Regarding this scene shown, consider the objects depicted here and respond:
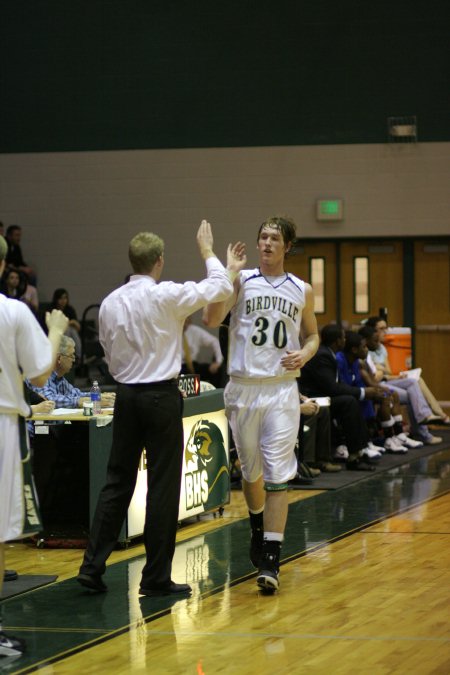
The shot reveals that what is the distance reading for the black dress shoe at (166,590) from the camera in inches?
230

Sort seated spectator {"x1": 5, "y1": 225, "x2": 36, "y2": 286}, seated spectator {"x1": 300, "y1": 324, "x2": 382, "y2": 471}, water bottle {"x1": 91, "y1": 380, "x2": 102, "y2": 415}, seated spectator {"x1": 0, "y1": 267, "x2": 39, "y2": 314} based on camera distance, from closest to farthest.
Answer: water bottle {"x1": 91, "y1": 380, "x2": 102, "y2": 415} → seated spectator {"x1": 300, "y1": 324, "x2": 382, "y2": 471} → seated spectator {"x1": 0, "y1": 267, "x2": 39, "y2": 314} → seated spectator {"x1": 5, "y1": 225, "x2": 36, "y2": 286}

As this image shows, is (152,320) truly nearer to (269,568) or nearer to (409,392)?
(269,568)

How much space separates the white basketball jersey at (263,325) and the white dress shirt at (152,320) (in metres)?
0.34

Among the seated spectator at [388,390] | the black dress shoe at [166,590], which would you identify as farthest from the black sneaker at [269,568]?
the seated spectator at [388,390]

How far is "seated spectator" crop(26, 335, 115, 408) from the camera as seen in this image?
796 cm

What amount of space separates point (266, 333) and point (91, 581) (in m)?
1.53

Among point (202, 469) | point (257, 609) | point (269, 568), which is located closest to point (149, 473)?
point (269, 568)

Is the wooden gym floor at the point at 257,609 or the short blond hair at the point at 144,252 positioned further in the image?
the short blond hair at the point at 144,252

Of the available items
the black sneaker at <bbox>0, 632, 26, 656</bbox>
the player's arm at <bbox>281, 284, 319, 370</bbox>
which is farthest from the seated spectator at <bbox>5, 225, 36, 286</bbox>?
the black sneaker at <bbox>0, 632, 26, 656</bbox>

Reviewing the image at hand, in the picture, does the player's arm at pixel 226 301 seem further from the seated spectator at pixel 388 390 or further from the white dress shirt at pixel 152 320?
the seated spectator at pixel 388 390

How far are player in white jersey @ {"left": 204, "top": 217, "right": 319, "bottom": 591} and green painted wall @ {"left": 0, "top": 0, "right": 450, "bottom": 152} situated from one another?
394 inches

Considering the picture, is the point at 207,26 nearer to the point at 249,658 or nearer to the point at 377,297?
the point at 377,297

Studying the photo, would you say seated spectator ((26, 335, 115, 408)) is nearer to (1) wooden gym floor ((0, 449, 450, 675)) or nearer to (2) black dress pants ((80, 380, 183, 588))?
(1) wooden gym floor ((0, 449, 450, 675))

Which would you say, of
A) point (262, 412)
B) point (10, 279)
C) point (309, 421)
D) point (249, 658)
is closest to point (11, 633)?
point (249, 658)
